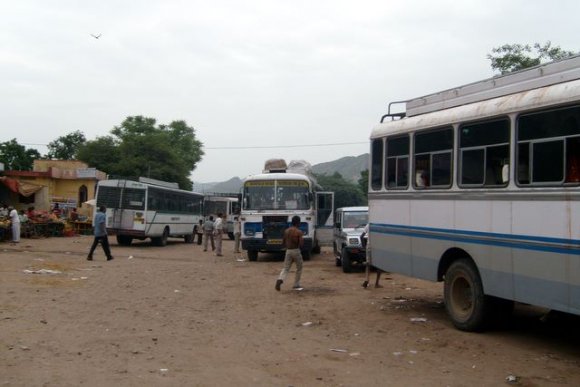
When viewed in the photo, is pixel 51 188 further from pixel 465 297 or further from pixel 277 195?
pixel 465 297

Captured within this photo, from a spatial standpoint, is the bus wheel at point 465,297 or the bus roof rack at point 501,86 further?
the bus wheel at point 465,297

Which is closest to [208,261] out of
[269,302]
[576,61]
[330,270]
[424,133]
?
[330,270]

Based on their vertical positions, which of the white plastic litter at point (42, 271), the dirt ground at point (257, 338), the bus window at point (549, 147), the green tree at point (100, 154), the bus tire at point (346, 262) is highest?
the green tree at point (100, 154)

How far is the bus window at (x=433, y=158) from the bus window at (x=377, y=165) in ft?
3.55

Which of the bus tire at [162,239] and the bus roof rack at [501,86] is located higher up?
the bus roof rack at [501,86]

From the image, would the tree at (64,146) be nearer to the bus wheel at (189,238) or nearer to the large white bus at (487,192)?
the bus wheel at (189,238)

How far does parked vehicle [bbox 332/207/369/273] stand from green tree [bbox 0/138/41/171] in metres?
39.5

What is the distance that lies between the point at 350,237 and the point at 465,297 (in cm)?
756

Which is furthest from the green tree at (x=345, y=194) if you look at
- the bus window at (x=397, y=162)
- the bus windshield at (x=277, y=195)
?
the bus window at (x=397, y=162)

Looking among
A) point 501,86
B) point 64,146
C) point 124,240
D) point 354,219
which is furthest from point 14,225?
point 64,146

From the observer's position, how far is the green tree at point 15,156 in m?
49.3

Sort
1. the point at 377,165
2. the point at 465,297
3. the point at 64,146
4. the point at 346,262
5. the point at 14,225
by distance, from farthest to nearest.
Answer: the point at 64,146
the point at 14,225
the point at 346,262
the point at 377,165
the point at 465,297

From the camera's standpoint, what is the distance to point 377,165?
10.4 metres

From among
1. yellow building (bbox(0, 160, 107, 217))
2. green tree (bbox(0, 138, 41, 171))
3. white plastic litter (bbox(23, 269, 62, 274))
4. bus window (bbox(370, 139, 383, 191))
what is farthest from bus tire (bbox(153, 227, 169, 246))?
green tree (bbox(0, 138, 41, 171))
